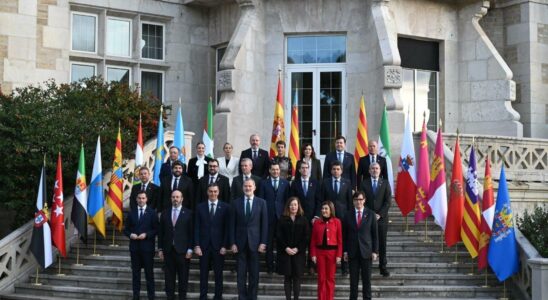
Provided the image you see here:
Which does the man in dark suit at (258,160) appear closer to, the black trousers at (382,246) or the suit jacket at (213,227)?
the suit jacket at (213,227)

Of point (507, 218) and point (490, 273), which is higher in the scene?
point (507, 218)

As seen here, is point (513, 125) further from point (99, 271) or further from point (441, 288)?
point (99, 271)

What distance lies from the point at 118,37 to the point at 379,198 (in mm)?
10343

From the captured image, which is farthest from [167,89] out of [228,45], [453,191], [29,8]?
[453,191]

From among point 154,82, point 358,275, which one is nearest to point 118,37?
point 154,82

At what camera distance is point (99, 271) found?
15.5m

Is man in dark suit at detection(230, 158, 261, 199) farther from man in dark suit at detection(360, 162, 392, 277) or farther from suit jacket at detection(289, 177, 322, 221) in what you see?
man in dark suit at detection(360, 162, 392, 277)

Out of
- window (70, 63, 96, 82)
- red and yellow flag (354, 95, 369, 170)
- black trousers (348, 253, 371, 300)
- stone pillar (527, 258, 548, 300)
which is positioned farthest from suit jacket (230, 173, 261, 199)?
window (70, 63, 96, 82)

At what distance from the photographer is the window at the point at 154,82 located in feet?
74.3

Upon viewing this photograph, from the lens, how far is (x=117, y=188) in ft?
54.1

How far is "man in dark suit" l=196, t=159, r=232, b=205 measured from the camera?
14.3m

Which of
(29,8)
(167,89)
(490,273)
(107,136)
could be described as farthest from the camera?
(167,89)

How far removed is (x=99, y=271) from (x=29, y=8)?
7735 mm

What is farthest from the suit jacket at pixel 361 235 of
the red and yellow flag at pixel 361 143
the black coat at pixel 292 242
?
the red and yellow flag at pixel 361 143
